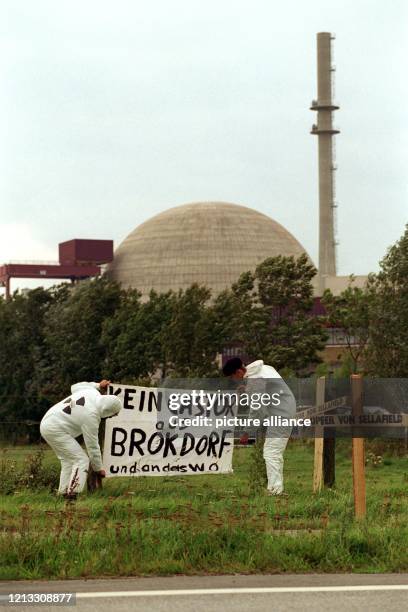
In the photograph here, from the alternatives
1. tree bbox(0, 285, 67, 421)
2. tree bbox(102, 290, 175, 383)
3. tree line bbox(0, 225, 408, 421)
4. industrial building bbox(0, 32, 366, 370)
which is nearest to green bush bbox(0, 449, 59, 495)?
tree line bbox(0, 225, 408, 421)

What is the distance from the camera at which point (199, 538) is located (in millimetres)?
10250

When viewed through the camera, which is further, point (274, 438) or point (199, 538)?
point (274, 438)

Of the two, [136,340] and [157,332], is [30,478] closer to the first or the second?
[136,340]

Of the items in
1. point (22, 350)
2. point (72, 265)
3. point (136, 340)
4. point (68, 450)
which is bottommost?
point (68, 450)

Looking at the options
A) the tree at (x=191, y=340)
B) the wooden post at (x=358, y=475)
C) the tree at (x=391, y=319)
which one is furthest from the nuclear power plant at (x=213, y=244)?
the wooden post at (x=358, y=475)

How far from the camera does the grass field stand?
31.8 ft

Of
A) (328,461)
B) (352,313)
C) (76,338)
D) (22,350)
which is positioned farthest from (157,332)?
(328,461)

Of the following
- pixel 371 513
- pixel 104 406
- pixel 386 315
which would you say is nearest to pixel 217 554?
pixel 371 513

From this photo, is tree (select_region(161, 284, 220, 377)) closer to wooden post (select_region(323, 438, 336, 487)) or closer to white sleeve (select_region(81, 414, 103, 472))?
wooden post (select_region(323, 438, 336, 487))

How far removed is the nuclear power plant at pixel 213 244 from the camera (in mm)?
158250

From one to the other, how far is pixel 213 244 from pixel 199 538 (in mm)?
151276

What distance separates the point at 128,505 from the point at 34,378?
199 ft

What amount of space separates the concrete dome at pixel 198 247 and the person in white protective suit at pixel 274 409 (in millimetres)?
139131

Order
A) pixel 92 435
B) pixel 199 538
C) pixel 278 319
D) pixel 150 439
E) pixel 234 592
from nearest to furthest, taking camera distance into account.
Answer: pixel 234 592
pixel 199 538
pixel 92 435
pixel 150 439
pixel 278 319
